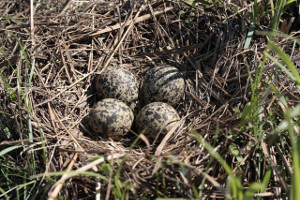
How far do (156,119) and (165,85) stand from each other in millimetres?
424

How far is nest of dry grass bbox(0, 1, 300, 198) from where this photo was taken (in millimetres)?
2391

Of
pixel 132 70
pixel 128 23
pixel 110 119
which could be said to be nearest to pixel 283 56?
pixel 110 119

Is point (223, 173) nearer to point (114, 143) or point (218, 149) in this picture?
point (218, 149)

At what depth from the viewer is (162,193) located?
2289 millimetres

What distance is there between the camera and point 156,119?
2971mm

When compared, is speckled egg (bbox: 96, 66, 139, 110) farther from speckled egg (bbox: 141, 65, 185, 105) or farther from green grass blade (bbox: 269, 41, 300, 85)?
green grass blade (bbox: 269, 41, 300, 85)

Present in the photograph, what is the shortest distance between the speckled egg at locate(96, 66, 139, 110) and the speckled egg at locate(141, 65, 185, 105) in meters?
0.16

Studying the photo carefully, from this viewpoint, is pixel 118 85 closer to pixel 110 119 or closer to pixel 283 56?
pixel 110 119

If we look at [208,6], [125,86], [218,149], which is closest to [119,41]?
[125,86]

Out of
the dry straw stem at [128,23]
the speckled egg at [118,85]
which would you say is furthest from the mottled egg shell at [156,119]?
the dry straw stem at [128,23]

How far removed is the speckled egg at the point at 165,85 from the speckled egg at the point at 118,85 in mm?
157

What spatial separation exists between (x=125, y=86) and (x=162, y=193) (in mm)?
1303

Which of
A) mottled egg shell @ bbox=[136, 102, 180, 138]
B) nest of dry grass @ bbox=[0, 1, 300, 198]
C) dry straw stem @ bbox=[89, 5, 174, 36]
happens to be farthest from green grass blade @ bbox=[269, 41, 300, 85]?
dry straw stem @ bbox=[89, 5, 174, 36]

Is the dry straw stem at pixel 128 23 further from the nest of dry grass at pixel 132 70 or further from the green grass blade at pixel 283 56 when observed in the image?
the green grass blade at pixel 283 56
